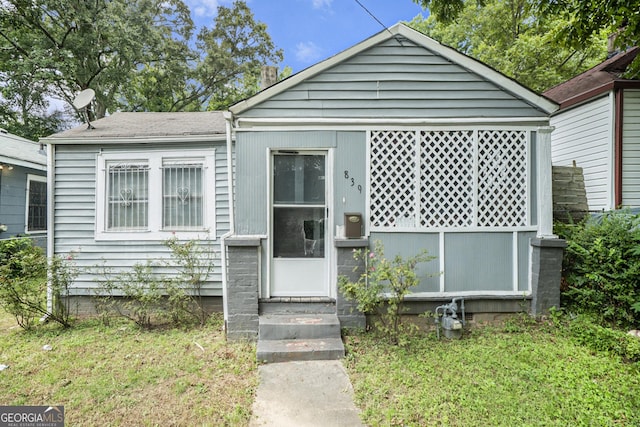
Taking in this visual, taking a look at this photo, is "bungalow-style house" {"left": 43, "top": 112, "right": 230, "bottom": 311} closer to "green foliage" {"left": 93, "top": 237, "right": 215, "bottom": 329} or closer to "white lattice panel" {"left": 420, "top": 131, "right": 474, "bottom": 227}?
"green foliage" {"left": 93, "top": 237, "right": 215, "bottom": 329}

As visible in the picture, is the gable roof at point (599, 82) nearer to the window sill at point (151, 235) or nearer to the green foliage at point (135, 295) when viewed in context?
the window sill at point (151, 235)

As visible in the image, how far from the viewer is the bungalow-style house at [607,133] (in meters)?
5.49

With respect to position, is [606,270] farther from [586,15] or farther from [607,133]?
[586,15]

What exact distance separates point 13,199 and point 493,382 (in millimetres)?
10353

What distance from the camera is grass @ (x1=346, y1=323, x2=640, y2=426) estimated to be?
7.87 feet

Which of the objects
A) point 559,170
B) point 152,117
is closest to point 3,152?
point 152,117

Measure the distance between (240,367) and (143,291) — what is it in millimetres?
2197

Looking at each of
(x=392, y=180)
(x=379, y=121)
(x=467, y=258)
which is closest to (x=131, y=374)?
(x=392, y=180)

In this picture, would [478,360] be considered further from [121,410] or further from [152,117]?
[152,117]

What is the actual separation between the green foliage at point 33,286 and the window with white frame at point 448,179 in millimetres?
4730

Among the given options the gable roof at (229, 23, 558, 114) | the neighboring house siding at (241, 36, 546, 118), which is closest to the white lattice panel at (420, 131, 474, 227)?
the neighboring house siding at (241, 36, 546, 118)

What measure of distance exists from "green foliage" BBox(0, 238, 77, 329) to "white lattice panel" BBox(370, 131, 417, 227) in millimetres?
4703

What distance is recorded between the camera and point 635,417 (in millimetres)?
2375

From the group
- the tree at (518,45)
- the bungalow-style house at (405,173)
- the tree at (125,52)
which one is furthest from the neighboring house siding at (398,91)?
the tree at (125,52)
